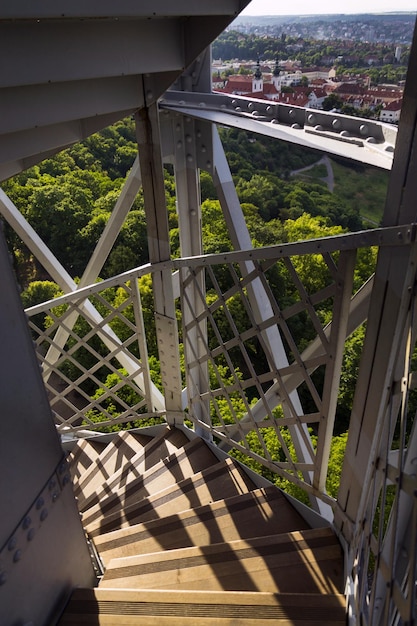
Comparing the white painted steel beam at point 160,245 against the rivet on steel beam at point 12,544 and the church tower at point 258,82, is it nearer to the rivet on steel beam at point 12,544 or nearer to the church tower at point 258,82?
the church tower at point 258,82

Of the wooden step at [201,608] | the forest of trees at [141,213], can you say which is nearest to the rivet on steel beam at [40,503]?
the wooden step at [201,608]

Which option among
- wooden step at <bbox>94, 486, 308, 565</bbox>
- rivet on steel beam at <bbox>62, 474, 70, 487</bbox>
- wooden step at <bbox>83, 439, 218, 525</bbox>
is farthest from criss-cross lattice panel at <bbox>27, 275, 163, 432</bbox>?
rivet on steel beam at <bbox>62, 474, 70, 487</bbox>

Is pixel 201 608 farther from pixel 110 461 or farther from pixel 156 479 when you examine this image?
pixel 110 461

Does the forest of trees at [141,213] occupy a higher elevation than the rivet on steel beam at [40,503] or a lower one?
lower

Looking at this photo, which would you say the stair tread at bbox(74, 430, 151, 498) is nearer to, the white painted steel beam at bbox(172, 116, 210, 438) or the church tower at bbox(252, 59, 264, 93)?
the white painted steel beam at bbox(172, 116, 210, 438)

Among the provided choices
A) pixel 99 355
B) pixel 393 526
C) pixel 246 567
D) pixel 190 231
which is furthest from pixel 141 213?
pixel 393 526

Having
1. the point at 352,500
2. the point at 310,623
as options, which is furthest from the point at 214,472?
the point at 310,623

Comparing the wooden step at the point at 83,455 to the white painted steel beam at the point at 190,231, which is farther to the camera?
the wooden step at the point at 83,455
